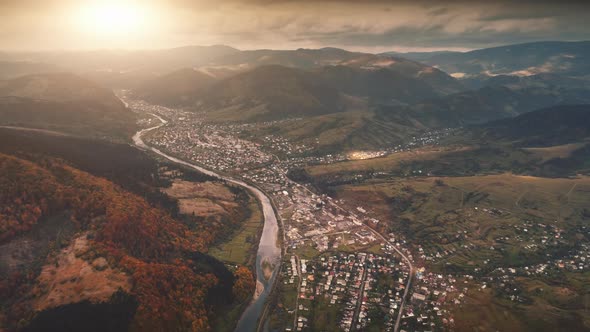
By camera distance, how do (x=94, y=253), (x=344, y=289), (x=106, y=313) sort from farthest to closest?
(x=344, y=289)
(x=94, y=253)
(x=106, y=313)

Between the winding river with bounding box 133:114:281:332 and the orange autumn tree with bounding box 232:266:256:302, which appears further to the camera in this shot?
the orange autumn tree with bounding box 232:266:256:302

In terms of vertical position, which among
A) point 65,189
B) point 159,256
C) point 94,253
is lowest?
point 159,256

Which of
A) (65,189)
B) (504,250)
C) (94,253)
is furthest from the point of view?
(504,250)

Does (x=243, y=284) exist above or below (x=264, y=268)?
above

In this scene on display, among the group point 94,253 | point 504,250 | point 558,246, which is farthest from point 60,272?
point 558,246

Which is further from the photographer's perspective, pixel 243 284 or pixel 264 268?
pixel 264 268

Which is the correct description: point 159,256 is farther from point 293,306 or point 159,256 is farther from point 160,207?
point 293,306

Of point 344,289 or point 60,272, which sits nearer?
point 60,272

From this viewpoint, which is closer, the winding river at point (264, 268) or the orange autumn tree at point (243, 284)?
the winding river at point (264, 268)

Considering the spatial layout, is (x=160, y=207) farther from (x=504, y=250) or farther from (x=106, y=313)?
(x=504, y=250)

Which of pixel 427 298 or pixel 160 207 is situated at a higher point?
pixel 160 207
